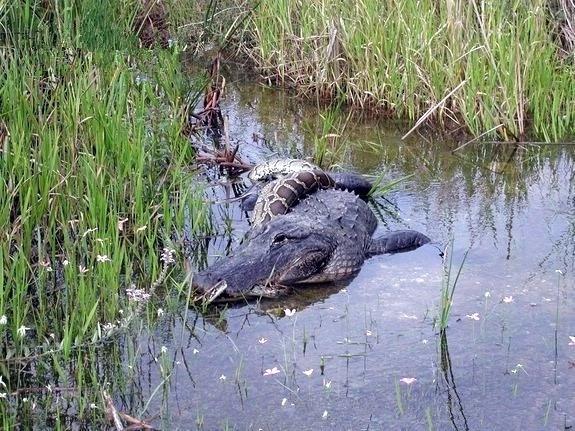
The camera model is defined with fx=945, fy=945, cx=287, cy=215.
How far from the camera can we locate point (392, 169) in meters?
7.54

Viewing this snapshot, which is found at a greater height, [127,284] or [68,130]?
[68,130]

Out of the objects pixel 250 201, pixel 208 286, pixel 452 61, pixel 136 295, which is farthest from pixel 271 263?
pixel 452 61

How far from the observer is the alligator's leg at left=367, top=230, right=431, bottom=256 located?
19.5 feet

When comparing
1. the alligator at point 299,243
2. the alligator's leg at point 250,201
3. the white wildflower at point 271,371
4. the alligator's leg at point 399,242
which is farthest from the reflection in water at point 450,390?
the alligator's leg at point 250,201

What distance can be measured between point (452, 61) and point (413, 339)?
380 centimetres

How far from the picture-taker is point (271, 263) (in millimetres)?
5488

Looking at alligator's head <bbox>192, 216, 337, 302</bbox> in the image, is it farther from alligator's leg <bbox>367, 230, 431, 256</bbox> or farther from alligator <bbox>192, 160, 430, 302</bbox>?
alligator's leg <bbox>367, 230, 431, 256</bbox>

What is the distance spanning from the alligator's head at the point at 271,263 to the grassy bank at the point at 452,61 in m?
2.55

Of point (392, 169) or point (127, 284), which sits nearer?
point (127, 284)

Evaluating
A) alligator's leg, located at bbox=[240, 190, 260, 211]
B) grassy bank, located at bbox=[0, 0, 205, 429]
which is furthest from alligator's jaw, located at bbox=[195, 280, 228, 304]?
alligator's leg, located at bbox=[240, 190, 260, 211]

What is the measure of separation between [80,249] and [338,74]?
179 inches

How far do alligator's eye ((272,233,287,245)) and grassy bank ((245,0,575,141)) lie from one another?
2.68 metres

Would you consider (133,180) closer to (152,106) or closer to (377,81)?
(152,106)

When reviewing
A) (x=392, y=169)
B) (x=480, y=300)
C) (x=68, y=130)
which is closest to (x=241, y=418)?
(x=480, y=300)
